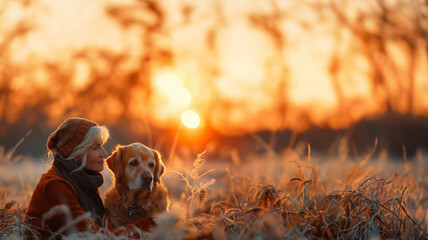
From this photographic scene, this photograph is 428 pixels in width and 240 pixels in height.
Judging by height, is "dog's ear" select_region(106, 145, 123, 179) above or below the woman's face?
below

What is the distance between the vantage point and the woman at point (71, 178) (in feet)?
9.26

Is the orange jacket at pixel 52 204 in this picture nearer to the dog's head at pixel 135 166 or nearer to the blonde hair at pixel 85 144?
the blonde hair at pixel 85 144

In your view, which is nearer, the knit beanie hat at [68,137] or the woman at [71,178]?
the woman at [71,178]

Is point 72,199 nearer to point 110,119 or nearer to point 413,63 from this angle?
point 413,63

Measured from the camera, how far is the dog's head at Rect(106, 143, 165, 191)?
340 cm

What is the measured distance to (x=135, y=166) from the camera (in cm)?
348

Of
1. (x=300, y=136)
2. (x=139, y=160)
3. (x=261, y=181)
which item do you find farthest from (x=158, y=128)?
(x=139, y=160)

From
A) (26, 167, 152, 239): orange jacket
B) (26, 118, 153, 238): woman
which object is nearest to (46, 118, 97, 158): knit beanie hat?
(26, 118, 153, 238): woman

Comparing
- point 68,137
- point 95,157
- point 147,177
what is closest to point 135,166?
point 147,177

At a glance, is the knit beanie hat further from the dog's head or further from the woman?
the dog's head

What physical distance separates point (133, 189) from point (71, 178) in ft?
1.97

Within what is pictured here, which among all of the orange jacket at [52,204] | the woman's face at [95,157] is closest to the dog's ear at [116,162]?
the woman's face at [95,157]

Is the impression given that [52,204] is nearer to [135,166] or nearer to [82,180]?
[82,180]

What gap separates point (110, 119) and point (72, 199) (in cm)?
1248
